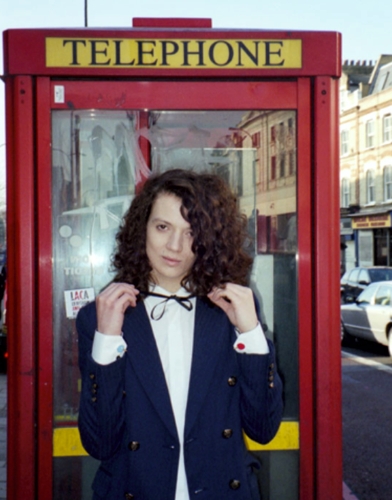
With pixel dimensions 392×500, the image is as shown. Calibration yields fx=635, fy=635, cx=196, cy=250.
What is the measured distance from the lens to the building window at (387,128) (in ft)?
102

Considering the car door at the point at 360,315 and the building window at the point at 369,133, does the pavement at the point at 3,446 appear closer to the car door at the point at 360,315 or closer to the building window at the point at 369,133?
the car door at the point at 360,315

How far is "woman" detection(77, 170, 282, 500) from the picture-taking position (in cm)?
193

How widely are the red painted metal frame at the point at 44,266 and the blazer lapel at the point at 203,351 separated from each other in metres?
0.77

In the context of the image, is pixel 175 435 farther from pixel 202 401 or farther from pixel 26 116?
pixel 26 116

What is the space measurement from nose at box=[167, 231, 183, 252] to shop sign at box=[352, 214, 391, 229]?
2992 centimetres

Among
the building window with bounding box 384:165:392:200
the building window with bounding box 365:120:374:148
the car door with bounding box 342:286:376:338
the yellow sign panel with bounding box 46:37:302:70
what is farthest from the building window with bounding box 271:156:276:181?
the building window with bounding box 365:120:374:148

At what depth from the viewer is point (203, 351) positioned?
2004 mm

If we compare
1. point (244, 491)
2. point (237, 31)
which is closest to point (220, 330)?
point (244, 491)

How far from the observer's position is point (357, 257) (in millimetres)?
34062

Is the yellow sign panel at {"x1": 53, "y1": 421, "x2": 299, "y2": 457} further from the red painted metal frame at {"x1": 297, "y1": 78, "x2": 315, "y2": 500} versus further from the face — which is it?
the face

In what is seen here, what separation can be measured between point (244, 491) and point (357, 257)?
109ft

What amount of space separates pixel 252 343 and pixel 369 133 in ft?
107

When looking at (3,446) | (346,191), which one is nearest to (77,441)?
(3,446)

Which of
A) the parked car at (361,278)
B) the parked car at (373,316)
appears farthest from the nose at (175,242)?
the parked car at (361,278)
